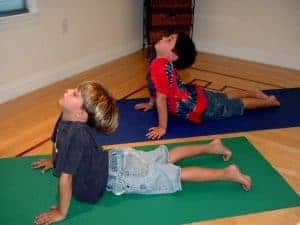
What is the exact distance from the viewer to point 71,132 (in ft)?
5.34

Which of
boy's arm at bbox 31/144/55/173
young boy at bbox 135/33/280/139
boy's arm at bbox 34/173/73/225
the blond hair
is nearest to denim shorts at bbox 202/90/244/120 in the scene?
young boy at bbox 135/33/280/139

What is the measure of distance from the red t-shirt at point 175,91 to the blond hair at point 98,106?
923 mm

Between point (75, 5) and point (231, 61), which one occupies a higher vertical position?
point (75, 5)

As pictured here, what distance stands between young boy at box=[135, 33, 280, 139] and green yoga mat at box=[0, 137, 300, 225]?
2.17 ft

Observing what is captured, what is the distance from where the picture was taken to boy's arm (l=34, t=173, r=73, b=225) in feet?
5.38

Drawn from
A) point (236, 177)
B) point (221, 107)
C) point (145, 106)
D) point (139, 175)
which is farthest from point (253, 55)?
point (139, 175)

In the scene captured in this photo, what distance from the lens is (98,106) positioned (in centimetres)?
161

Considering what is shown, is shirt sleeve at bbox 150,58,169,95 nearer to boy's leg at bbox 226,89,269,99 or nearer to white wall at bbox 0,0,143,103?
boy's leg at bbox 226,89,269,99

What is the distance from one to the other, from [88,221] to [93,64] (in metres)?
2.32

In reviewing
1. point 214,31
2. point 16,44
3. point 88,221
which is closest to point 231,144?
point 88,221

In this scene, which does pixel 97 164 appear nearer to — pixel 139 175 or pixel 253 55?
pixel 139 175

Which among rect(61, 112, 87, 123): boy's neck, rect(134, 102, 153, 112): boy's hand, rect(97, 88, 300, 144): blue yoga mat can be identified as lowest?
rect(97, 88, 300, 144): blue yoga mat

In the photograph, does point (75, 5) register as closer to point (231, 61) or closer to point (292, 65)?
point (231, 61)

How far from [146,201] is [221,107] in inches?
45.1
